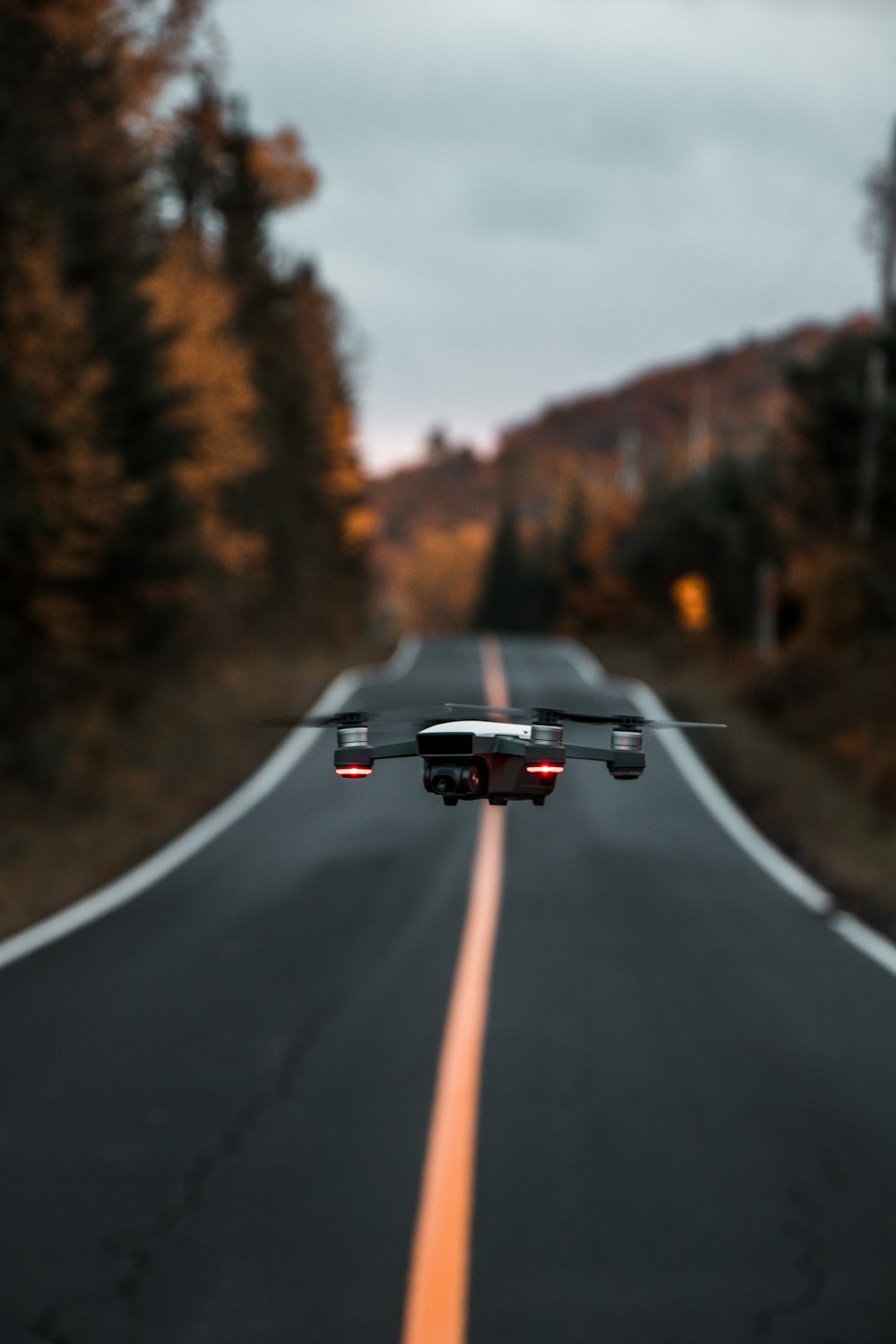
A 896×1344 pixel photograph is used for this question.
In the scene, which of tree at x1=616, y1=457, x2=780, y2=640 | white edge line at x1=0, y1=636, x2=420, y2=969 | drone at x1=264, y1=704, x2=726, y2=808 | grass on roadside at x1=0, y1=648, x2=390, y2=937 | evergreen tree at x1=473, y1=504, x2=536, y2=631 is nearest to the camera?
drone at x1=264, y1=704, x2=726, y2=808

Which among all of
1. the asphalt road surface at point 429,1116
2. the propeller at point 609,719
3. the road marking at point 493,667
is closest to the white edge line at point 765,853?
the asphalt road surface at point 429,1116

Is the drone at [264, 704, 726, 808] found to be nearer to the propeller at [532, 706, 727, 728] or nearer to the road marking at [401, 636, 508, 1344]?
the propeller at [532, 706, 727, 728]

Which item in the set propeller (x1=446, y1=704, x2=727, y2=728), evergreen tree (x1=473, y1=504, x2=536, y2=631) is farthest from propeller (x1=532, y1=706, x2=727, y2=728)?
evergreen tree (x1=473, y1=504, x2=536, y2=631)

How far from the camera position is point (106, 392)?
23672mm

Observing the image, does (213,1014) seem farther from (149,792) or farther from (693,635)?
(693,635)

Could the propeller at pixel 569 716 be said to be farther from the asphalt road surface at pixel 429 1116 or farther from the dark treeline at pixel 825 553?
the dark treeline at pixel 825 553

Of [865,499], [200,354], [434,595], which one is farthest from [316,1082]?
[434,595]

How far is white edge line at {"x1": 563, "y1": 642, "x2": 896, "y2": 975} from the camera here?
1008 centimetres

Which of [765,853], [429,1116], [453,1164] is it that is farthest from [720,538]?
[453,1164]

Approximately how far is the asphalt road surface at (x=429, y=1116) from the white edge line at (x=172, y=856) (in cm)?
36

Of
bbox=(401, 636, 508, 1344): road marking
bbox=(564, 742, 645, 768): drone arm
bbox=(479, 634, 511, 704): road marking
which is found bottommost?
bbox=(401, 636, 508, 1344): road marking

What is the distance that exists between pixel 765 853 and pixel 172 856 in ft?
20.9

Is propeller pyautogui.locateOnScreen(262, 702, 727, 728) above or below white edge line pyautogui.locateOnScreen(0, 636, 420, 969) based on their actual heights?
above

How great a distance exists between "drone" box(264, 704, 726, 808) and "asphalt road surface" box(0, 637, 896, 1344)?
0.49 feet
